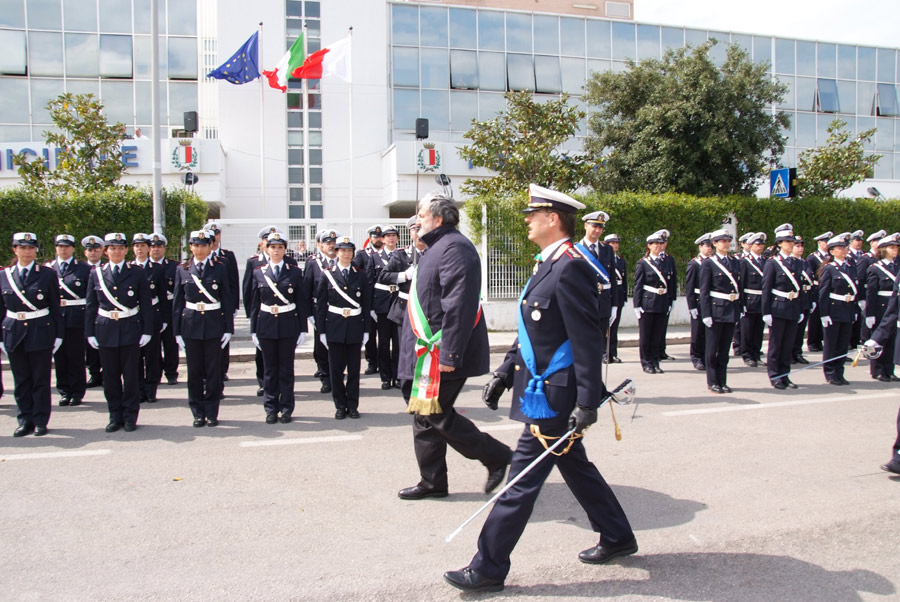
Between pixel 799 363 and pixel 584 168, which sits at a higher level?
pixel 584 168

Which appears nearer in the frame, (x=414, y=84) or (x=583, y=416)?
(x=583, y=416)

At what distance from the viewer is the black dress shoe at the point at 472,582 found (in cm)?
346

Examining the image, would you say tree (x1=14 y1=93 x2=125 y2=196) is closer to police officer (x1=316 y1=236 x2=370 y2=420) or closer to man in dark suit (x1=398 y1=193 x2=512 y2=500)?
police officer (x1=316 y1=236 x2=370 y2=420)

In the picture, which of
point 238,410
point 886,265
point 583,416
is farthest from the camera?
point 886,265

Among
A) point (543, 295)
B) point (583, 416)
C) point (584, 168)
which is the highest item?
point (584, 168)

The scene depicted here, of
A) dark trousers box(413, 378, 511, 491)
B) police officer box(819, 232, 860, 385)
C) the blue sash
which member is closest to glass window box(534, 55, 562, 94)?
police officer box(819, 232, 860, 385)

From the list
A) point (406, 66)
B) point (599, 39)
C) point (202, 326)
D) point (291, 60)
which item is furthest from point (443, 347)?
point (599, 39)

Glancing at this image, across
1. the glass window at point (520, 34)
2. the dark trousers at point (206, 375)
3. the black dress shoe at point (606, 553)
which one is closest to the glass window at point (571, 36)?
the glass window at point (520, 34)

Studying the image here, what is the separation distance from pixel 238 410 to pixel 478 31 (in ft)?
75.8

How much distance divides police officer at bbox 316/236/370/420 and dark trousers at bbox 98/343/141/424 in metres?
1.88

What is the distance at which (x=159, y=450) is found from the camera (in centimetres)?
614

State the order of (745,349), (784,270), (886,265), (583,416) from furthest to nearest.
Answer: (745,349) → (886,265) → (784,270) → (583,416)


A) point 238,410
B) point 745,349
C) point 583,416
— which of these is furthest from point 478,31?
point 583,416

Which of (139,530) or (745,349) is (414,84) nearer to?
(745,349)
